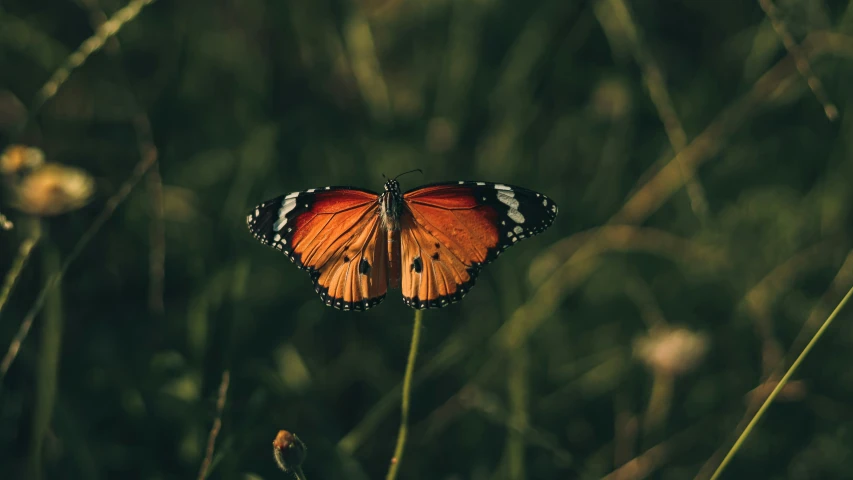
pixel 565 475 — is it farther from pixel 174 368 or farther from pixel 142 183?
pixel 142 183

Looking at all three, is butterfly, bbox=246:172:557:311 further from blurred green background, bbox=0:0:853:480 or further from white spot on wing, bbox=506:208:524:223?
blurred green background, bbox=0:0:853:480

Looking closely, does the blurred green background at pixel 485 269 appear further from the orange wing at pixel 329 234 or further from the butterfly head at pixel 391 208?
the butterfly head at pixel 391 208

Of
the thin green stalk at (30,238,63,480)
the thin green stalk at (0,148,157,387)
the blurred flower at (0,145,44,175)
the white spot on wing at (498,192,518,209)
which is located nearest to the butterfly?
the white spot on wing at (498,192,518,209)

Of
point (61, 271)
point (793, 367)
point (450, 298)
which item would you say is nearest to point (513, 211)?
point (450, 298)

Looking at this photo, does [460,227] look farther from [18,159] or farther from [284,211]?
[18,159]

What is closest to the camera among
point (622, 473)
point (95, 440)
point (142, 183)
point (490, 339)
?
point (95, 440)

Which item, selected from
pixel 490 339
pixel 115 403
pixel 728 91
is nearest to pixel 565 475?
pixel 490 339
